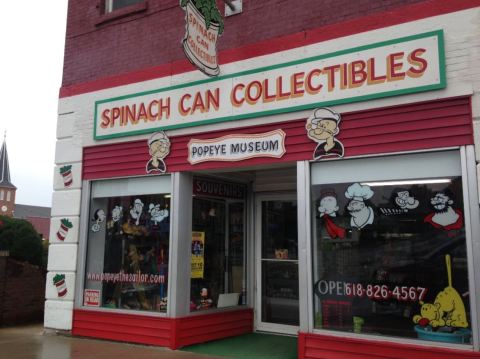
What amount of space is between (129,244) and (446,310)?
16.0ft

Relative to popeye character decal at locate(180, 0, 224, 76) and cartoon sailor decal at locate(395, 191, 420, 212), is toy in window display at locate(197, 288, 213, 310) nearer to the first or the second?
popeye character decal at locate(180, 0, 224, 76)

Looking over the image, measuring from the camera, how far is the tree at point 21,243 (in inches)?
446

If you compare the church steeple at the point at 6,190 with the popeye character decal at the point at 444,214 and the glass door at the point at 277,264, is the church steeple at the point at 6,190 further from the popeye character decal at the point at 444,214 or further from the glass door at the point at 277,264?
the popeye character decal at the point at 444,214

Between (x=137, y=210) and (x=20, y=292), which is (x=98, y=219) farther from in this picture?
(x=20, y=292)

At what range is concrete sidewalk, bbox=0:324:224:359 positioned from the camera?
684 cm

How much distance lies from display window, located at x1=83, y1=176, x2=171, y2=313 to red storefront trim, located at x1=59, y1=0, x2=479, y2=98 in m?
1.70

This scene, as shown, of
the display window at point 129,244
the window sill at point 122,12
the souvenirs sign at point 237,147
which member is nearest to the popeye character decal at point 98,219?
the display window at point 129,244

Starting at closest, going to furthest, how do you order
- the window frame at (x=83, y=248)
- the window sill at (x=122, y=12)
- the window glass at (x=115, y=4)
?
the window frame at (x=83, y=248) → the window sill at (x=122, y=12) → the window glass at (x=115, y=4)

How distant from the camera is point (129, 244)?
8094mm

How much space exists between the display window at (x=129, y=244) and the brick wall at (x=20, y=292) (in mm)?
2362

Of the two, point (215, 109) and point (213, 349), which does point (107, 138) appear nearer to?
point (215, 109)

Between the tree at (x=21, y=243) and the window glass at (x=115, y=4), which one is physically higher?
the window glass at (x=115, y=4)

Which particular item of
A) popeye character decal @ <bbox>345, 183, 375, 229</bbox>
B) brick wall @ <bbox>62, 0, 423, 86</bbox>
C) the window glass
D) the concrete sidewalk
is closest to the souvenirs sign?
popeye character decal @ <bbox>345, 183, 375, 229</bbox>

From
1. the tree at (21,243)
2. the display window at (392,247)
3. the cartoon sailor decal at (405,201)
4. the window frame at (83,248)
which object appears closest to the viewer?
the display window at (392,247)
